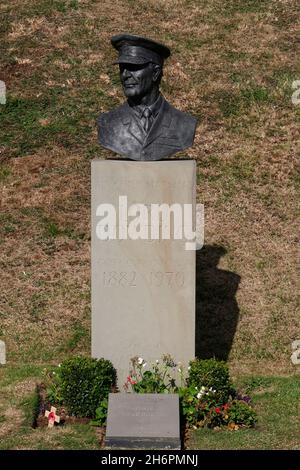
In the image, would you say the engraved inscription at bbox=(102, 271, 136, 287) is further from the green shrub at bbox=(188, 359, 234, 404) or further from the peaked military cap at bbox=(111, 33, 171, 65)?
the peaked military cap at bbox=(111, 33, 171, 65)

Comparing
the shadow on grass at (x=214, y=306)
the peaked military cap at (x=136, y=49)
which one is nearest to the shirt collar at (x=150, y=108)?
the peaked military cap at (x=136, y=49)

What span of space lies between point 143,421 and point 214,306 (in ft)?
13.7

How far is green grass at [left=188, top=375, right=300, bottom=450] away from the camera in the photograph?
29.3ft

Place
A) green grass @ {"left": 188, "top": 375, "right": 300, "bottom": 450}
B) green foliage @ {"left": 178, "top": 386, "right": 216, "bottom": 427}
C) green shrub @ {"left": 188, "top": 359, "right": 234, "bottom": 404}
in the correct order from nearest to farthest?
green grass @ {"left": 188, "top": 375, "right": 300, "bottom": 450}, green foliage @ {"left": 178, "top": 386, "right": 216, "bottom": 427}, green shrub @ {"left": 188, "top": 359, "right": 234, "bottom": 404}

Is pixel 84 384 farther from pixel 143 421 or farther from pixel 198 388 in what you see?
pixel 198 388

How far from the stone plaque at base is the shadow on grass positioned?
260cm

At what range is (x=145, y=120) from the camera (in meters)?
10.0

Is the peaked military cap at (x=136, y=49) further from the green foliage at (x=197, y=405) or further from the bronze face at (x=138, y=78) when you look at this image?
the green foliage at (x=197, y=405)

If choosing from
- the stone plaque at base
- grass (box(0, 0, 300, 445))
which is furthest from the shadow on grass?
the stone plaque at base

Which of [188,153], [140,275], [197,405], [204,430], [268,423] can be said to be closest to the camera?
[204,430]

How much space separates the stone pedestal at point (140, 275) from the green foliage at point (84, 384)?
1.08 feet

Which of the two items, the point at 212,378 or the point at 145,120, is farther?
the point at 145,120

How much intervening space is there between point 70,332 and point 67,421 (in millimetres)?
2690

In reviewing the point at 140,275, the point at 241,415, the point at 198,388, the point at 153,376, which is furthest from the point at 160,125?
the point at 241,415
